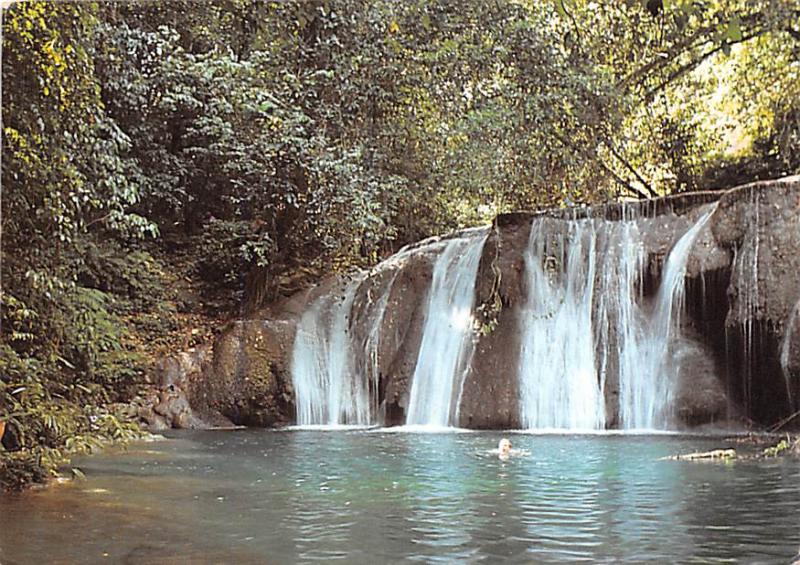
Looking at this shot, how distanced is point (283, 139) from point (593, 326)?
313cm

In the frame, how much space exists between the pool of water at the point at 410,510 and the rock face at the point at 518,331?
78.9 inches

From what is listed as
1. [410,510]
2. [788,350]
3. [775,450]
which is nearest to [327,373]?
[788,350]

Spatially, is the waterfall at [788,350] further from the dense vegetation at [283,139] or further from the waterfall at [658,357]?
the dense vegetation at [283,139]

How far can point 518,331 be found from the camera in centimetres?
838

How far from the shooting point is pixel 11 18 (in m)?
3.99

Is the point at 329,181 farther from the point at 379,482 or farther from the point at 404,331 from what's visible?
the point at 379,482

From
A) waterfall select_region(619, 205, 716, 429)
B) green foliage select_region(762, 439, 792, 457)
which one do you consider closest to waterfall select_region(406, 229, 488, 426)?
waterfall select_region(619, 205, 716, 429)

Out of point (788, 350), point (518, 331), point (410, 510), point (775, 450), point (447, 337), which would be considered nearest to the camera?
point (410, 510)

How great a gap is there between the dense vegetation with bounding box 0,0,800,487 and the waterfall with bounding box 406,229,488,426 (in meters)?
0.62

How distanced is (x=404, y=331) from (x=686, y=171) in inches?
167

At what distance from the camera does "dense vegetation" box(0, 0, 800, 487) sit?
435cm

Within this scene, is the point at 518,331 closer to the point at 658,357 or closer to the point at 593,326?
the point at 593,326

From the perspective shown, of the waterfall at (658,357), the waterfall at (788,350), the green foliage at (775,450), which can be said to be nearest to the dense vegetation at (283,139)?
the waterfall at (658,357)

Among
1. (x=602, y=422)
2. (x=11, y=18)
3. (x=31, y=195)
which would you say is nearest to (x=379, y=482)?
(x=31, y=195)
